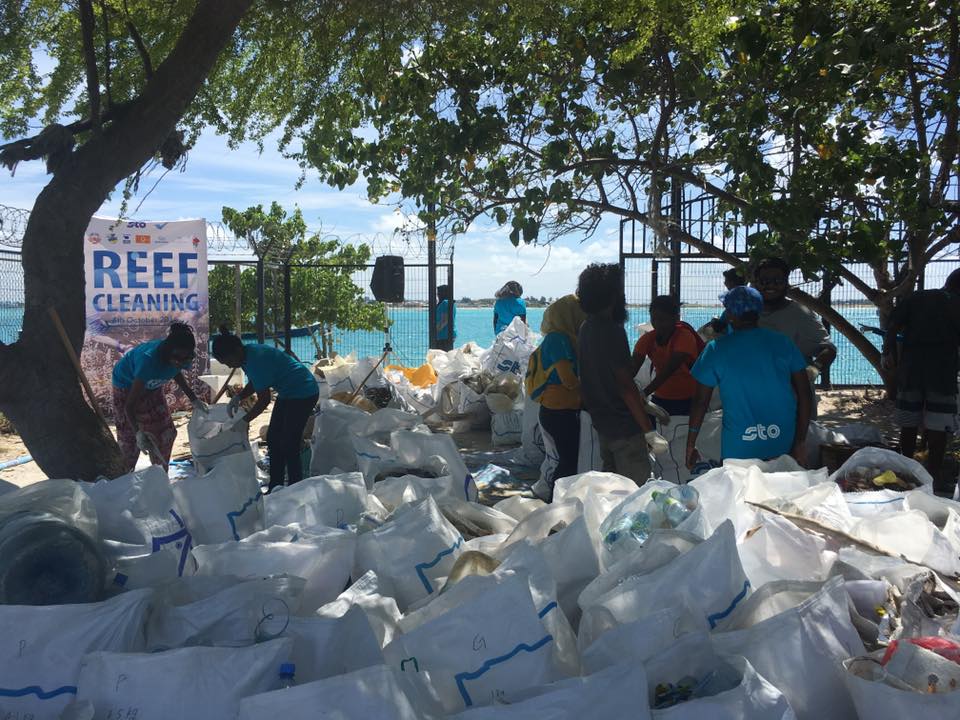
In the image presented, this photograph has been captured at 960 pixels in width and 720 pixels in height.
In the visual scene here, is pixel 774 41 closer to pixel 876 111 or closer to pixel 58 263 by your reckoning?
pixel 876 111

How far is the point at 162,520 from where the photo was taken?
9.21ft

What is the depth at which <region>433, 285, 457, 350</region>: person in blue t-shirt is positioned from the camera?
11172mm

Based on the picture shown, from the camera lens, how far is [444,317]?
11289 mm

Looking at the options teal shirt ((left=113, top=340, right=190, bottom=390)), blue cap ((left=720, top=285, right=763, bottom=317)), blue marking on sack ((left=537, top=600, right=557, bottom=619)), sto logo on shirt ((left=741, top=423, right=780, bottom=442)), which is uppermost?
blue cap ((left=720, top=285, right=763, bottom=317))

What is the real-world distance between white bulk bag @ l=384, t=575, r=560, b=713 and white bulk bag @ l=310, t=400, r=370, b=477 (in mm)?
3278

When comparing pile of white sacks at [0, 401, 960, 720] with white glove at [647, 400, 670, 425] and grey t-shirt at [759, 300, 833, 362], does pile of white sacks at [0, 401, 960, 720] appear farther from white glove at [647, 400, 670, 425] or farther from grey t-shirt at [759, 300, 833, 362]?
grey t-shirt at [759, 300, 833, 362]

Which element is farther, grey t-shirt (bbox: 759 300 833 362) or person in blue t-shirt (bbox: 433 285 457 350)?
person in blue t-shirt (bbox: 433 285 457 350)

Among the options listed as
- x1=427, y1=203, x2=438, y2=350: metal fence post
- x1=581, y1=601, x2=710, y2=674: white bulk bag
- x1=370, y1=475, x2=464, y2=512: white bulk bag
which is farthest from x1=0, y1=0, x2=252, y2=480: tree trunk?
x1=427, y1=203, x2=438, y2=350: metal fence post

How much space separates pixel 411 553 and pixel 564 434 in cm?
223

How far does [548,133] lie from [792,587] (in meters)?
4.64

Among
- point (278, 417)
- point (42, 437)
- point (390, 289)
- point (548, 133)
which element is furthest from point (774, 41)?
point (390, 289)

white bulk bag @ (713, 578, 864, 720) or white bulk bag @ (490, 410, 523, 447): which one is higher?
white bulk bag @ (713, 578, 864, 720)

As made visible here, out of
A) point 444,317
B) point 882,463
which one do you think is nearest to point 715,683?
point 882,463

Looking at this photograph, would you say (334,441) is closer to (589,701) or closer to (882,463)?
(882,463)
